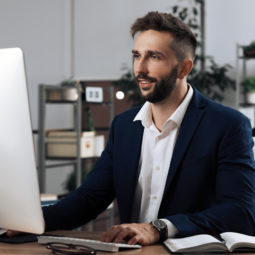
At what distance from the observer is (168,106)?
1.73 meters

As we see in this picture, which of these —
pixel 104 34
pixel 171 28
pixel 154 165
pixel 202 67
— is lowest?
pixel 154 165

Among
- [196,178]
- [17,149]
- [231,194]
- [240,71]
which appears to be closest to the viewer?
[17,149]

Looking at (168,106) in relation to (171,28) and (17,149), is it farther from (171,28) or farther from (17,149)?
(17,149)

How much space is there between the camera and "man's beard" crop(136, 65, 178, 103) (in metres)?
1.61

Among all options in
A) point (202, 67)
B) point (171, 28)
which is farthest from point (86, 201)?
point (202, 67)

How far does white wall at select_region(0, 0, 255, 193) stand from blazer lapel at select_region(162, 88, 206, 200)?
13.6ft

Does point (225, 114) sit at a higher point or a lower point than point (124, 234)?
higher

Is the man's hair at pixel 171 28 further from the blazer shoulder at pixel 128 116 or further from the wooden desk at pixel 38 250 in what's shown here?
the wooden desk at pixel 38 250

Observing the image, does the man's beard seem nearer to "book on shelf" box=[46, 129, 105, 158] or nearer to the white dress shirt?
the white dress shirt

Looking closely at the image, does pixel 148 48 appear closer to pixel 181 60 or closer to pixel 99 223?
pixel 181 60

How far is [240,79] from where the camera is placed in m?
5.69

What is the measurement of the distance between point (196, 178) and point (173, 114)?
0.23 metres

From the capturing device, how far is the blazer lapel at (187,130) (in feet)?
5.17

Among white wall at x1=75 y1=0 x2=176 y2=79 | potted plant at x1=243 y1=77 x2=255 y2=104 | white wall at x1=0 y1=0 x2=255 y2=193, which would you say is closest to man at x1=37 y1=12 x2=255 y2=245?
potted plant at x1=243 y1=77 x2=255 y2=104
